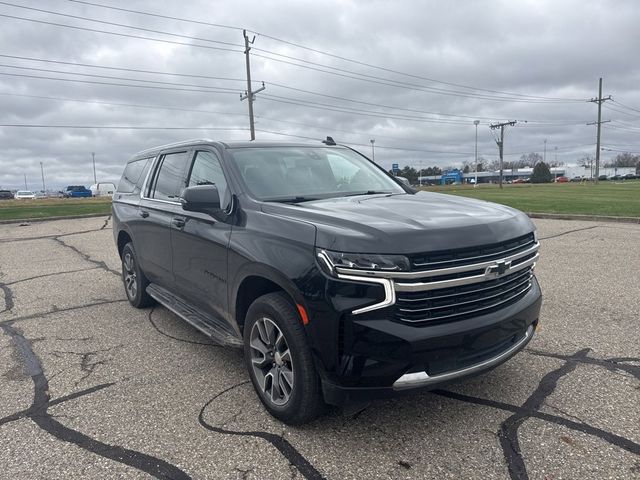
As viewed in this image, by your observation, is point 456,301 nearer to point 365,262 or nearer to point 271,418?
point 365,262

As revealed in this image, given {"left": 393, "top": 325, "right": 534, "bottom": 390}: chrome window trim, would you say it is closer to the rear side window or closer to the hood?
the hood

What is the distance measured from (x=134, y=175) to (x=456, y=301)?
4.74 m

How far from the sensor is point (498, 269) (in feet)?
9.85

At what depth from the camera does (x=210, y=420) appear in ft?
11.0

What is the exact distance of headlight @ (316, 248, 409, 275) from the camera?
2.72 m

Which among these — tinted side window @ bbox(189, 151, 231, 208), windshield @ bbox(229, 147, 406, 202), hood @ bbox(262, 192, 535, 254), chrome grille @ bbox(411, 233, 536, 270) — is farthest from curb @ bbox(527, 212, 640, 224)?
tinted side window @ bbox(189, 151, 231, 208)

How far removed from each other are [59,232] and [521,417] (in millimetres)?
15047

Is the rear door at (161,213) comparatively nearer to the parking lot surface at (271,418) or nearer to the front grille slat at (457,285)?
→ the parking lot surface at (271,418)

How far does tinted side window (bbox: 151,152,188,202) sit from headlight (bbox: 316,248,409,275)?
2.45 m

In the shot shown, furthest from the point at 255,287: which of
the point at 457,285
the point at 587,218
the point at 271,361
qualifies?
the point at 587,218

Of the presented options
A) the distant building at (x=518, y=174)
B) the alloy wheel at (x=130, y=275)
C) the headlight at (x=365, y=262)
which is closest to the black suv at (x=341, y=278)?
the headlight at (x=365, y=262)

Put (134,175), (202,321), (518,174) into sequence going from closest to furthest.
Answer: (202,321) → (134,175) → (518,174)

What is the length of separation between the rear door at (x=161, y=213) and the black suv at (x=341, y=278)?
372mm

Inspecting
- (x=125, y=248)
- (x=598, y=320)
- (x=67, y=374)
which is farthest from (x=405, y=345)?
(x=125, y=248)
